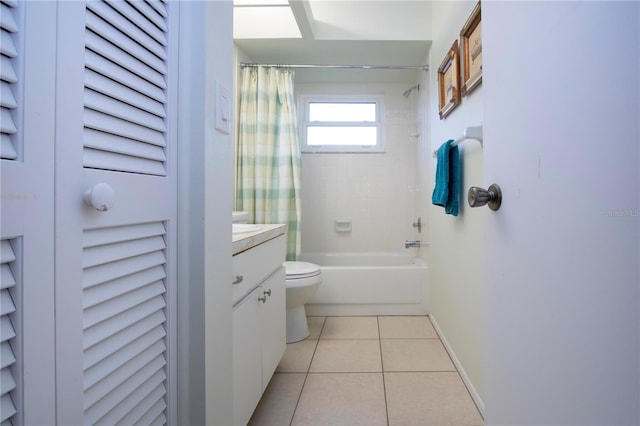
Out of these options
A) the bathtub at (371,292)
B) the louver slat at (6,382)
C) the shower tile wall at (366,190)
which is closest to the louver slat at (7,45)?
the louver slat at (6,382)

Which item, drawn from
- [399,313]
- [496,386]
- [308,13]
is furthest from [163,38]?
[399,313]

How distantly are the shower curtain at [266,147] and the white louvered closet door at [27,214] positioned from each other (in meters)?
2.20

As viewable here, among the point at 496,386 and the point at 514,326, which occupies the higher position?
the point at 514,326

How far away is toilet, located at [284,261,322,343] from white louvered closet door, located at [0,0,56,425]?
62.3 inches

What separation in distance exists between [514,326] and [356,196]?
262 cm

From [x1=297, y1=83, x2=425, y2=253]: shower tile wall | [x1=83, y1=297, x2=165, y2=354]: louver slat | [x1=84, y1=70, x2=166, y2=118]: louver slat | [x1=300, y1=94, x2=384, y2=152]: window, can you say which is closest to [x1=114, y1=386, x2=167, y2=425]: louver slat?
[x1=83, y1=297, x2=165, y2=354]: louver slat

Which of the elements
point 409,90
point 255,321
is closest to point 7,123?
point 255,321

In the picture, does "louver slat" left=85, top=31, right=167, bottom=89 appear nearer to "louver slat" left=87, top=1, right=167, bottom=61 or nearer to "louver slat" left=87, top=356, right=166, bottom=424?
"louver slat" left=87, top=1, right=167, bottom=61

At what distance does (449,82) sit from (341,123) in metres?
1.41

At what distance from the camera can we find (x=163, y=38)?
72cm

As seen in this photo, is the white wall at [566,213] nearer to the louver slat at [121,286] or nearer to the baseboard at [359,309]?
the louver slat at [121,286]

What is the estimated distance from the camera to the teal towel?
1732 millimetres

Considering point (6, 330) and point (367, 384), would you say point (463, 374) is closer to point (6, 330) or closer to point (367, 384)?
point (367, 384)

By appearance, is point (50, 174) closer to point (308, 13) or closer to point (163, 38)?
point (163, 38)
